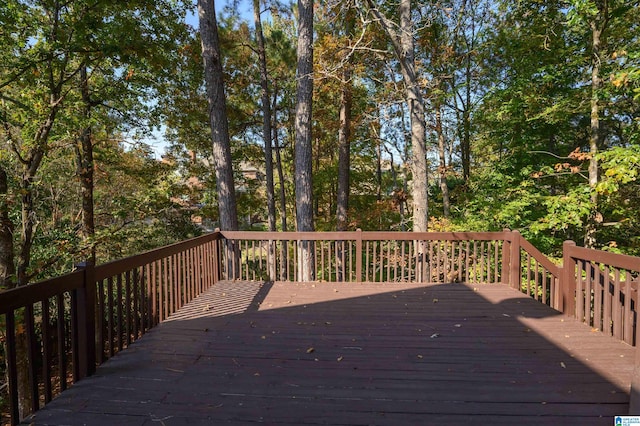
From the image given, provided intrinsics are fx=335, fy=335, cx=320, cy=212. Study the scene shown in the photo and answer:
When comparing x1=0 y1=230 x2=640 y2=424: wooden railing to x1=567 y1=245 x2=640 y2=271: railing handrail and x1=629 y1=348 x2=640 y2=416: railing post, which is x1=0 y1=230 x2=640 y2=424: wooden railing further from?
x1=629 y1=348 x2=640 y2=416: railing post

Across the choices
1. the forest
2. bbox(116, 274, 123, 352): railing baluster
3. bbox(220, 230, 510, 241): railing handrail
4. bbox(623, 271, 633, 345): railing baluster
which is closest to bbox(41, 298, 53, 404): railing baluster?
bbox(116, 274, 123, 352): railing baluster

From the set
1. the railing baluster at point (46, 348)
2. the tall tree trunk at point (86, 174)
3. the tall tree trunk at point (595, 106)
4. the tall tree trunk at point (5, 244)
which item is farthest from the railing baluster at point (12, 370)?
the tall tree trunk at point (595, 106)

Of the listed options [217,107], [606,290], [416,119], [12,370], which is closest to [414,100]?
[416,119]

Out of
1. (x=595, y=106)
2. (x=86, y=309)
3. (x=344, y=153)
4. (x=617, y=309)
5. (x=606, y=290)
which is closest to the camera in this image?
(x=86, y=309)

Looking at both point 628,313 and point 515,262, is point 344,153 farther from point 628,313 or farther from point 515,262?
point 628,313

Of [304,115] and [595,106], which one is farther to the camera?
[595,106]

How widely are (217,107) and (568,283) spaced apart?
674 centimetres

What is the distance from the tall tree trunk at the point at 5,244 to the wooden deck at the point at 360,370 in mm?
5175

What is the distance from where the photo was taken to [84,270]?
8.80ft

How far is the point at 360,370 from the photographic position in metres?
2.70

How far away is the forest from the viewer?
6.84 m

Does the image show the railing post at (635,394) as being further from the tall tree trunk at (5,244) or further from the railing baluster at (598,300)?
the tall tree trunk at (5,244)

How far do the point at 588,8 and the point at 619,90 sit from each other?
7.91ft

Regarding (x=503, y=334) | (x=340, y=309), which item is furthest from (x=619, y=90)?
(x=340, y=309)
